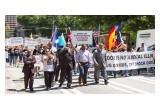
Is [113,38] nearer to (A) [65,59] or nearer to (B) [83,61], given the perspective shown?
(B) [83,61]

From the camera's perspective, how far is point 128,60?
18.4 meters

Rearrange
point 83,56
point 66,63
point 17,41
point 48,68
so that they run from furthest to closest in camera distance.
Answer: point 17,41 → point 83,56 → point 66,63 → point 48,68

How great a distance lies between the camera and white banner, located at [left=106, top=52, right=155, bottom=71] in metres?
17.6

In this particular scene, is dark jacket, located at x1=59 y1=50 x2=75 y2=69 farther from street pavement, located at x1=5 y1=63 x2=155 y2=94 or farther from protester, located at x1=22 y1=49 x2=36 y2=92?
protester, located at x1=22 y1=49 x2=36 y2=92

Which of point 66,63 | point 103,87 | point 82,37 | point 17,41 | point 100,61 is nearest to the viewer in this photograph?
point 66,63

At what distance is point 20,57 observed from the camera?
28.9 m

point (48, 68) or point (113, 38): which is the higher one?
point (113, 38)

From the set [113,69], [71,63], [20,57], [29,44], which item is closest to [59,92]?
[71,63]

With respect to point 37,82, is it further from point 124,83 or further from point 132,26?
point 132,26

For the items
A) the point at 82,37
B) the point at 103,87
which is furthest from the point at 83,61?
the point at 82,37

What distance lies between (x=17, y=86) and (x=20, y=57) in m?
14.0

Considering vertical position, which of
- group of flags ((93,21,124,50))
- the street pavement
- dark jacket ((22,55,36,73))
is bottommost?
the street pavement

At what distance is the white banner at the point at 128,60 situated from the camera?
17.6 m

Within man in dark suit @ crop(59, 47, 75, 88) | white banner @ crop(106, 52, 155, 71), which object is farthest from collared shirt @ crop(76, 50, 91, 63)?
white banner @ crop(106, 52, 155, 71)
